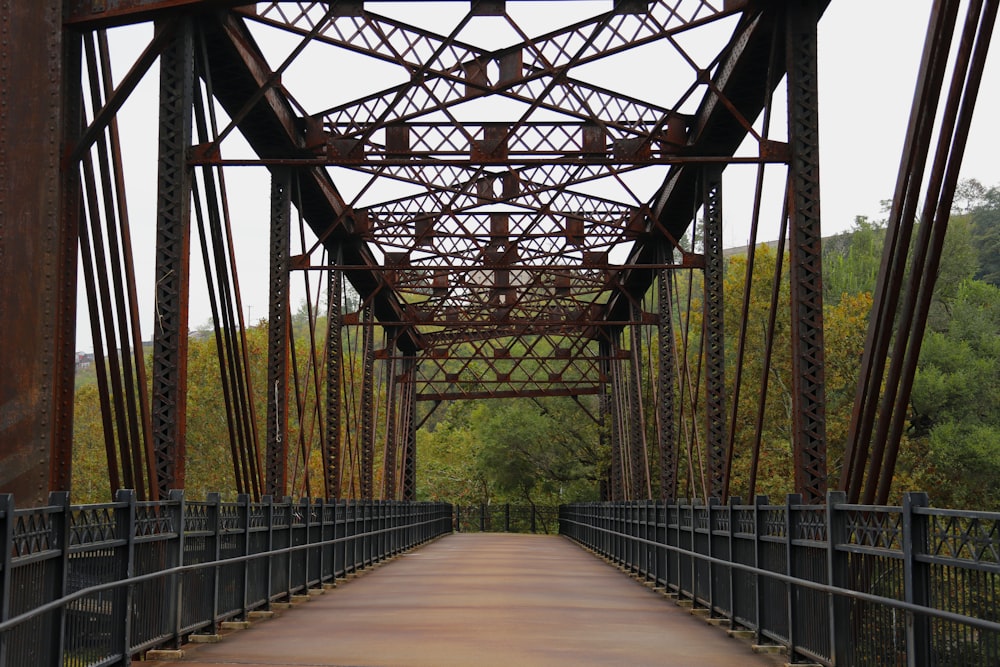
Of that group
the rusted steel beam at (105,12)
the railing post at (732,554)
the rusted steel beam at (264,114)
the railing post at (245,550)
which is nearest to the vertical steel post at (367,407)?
the rusted steel beam at (264,114)

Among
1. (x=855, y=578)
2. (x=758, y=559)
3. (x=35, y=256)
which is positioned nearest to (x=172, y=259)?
(x=35, y=256)

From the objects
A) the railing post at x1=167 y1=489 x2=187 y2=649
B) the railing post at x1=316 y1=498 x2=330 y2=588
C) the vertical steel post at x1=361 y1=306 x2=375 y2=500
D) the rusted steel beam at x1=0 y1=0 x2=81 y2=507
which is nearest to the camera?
the railing post at x1=167 y1=489 x2=187 y2=649

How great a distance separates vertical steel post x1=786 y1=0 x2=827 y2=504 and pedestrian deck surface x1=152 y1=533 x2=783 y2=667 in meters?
2.66

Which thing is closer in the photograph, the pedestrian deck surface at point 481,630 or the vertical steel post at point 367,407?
the pedestrian deck surface at point 481,630

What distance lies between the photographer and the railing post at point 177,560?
11.9m

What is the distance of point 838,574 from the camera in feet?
34.1

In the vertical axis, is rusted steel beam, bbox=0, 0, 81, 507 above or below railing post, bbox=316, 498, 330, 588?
above

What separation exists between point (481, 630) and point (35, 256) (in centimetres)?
618

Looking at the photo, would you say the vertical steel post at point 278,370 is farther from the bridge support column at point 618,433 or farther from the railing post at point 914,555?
the bridge support column at point 618,433

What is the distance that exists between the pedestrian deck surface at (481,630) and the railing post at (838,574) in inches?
56.8

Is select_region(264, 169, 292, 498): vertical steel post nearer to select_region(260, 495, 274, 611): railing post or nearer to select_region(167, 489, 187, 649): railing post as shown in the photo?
select_region(260, 495, 274, 611): railing post

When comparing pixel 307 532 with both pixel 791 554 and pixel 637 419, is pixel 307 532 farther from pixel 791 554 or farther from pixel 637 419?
pixel 637 419

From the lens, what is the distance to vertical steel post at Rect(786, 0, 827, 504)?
16719mm

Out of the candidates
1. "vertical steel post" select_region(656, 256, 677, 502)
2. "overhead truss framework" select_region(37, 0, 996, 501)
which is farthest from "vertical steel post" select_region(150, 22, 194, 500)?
"vertical steel post" select_region(656, 256, 677, 502)
